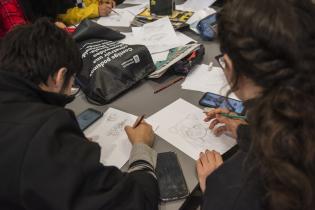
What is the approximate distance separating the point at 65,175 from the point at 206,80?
2.74 ft

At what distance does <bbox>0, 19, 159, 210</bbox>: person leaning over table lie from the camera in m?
0.69

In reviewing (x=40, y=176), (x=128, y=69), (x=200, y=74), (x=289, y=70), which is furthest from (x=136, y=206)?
(x=200, y=74)

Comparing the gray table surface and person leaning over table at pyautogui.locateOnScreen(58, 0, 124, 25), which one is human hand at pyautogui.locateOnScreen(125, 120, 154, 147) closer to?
the gray table surface

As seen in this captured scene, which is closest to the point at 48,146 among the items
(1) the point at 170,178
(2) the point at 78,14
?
(1) the point at 170,178

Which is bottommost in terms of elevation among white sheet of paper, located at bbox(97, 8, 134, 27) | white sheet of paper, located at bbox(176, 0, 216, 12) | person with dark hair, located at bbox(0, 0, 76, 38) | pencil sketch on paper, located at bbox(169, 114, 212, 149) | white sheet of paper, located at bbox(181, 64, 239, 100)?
pencil sketch on paper, located at bbox(169, 114, 212, 149)

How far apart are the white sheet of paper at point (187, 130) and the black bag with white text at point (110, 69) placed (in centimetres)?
22

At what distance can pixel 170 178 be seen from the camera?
0.93 m

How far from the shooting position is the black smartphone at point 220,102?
46.1 inches

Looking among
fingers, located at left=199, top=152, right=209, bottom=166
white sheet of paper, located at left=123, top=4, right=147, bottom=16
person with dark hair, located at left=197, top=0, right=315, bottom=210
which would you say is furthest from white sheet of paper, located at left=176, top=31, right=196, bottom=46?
person with dark hair, located at left=197, top=0, right=315, bottom=210

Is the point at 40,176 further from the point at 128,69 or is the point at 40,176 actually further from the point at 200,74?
the point at 200,74

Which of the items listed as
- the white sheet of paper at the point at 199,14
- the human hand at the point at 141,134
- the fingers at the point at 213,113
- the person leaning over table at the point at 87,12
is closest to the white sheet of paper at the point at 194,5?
the white sheet of paper at the point at 199,14

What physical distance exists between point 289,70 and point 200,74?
794mm

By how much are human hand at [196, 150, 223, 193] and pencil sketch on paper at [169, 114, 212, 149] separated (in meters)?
0.06

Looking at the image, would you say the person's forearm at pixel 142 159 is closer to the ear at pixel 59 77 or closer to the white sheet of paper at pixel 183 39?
the ear at pixel 59 77
